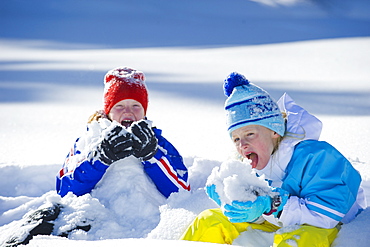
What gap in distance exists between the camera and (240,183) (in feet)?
5.58

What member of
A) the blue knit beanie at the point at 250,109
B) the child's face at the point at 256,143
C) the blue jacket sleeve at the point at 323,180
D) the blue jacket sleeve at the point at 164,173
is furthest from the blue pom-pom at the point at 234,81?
the blue jacket sleeve at the point at 164,173

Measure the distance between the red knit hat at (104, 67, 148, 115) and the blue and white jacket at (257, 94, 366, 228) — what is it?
3.34 ft

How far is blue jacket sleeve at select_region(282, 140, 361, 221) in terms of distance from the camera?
1767mm

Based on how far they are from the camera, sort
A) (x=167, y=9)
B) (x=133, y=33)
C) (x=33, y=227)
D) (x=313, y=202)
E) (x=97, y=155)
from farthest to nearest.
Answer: (x=167, y=9)
(x=133, y=33)
(x=97, y=155)
(x=33, y=227)
(x=313, y=202)

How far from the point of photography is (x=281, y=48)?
7984 millimetres

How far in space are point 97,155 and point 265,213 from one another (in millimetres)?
892

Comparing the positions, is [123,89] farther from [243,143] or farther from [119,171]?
[243,143]

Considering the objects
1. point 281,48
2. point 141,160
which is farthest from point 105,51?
point 141,160

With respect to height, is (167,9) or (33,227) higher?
(167,9)

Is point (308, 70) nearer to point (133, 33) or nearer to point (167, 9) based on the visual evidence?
point (133, 33)

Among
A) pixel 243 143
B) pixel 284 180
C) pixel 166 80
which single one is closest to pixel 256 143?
pixel 243 143

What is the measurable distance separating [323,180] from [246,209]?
1.03ft

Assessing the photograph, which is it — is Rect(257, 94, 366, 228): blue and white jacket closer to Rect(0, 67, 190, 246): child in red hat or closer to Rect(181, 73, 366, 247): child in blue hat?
Rect(181, 73, 366, 247): child in blue hat

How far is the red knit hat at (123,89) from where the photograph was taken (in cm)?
271
